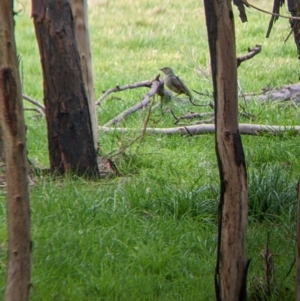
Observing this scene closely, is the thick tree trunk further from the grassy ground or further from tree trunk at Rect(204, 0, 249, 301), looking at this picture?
tree trunk at Rect(204, 0, 249, 301)

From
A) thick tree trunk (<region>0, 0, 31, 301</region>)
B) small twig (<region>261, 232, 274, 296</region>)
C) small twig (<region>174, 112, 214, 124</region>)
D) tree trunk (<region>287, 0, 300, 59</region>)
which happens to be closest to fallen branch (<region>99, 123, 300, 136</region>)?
small twig (<region>174, 112, 214, 124</region>)

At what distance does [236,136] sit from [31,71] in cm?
954

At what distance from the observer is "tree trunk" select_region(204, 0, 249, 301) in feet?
12.2

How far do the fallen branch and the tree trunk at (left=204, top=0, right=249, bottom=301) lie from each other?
352 cm

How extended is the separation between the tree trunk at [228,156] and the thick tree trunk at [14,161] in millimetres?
1075

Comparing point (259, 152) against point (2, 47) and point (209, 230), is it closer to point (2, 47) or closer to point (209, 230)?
point (209, 230)

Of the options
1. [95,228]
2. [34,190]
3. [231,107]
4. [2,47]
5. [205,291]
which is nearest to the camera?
[2,47]

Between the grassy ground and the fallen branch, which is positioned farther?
the fallen branch

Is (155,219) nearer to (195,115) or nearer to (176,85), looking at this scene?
(195,115)

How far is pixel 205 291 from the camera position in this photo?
4320mm

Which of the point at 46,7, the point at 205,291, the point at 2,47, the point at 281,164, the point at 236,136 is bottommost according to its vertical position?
the point at 205,291

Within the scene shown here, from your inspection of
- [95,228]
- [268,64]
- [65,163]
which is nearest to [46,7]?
[65,163]

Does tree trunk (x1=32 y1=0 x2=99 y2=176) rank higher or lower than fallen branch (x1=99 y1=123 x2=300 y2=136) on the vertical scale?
higher

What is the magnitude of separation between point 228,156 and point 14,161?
45.8 inches
